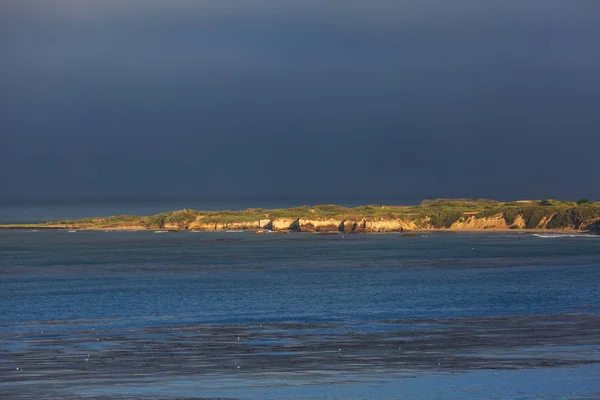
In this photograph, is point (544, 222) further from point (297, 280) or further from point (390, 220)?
point (297, 280)

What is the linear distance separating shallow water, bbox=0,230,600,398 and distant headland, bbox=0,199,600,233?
58.4 m

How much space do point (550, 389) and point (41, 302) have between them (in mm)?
33456

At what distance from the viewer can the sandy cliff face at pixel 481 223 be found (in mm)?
147250

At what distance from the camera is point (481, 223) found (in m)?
150

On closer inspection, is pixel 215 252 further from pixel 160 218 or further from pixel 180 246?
pixel 160 218

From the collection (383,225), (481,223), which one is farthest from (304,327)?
(481,223)

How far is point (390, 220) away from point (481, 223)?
14.6 meters

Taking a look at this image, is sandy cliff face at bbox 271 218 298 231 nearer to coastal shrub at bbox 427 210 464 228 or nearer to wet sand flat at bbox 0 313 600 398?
coastal shrub at bbox 427 210 464 228

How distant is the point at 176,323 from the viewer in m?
41.0

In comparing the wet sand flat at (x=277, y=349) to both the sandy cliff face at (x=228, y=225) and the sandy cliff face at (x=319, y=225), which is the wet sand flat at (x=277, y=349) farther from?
the sandy cliff face at (x=228, y=225)

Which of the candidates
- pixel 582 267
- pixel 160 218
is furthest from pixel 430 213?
pixel 582 267

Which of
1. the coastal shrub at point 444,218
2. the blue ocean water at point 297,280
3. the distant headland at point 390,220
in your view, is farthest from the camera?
the coastal shrub at point 444,218

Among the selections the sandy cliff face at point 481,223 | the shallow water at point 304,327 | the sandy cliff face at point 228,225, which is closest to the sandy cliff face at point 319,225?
the sandy cliff face at point 228,225

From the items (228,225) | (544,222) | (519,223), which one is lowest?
(519,223)
